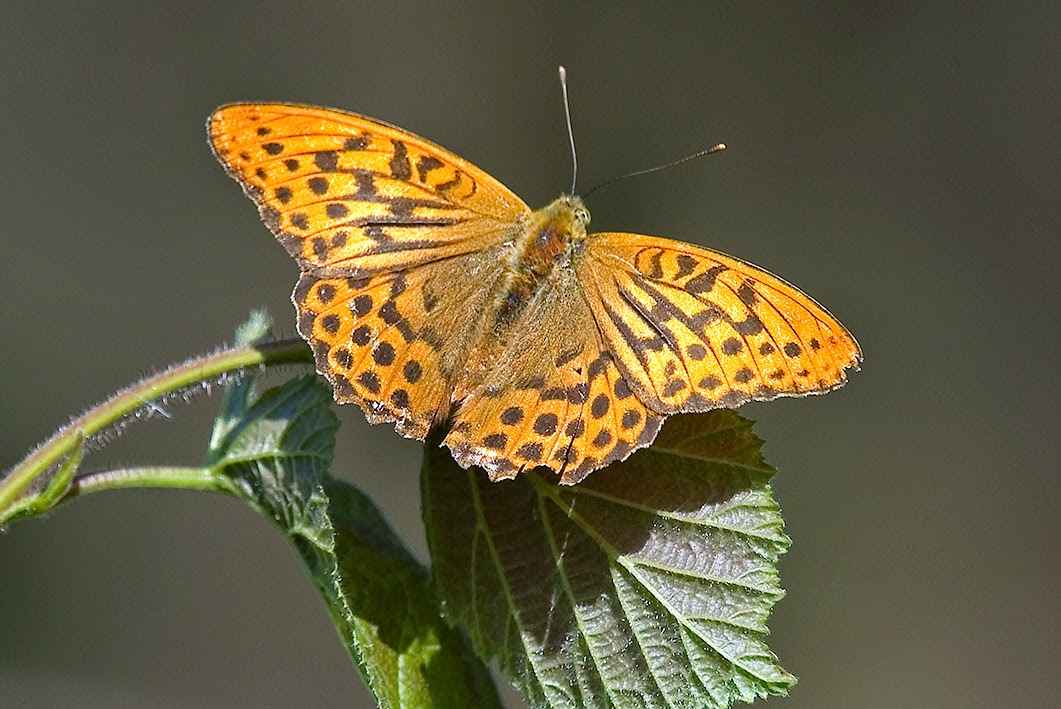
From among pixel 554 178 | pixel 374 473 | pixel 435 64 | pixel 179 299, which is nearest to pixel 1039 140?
pixel 554 178

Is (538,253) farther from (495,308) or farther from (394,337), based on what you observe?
(394,337)

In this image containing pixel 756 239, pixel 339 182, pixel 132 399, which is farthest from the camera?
pixel 756 239

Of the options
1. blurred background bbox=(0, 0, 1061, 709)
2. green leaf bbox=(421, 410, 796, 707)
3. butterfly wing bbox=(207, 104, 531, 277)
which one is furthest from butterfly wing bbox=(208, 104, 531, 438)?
blurred background bbox=(0, 0, 1061, 709)

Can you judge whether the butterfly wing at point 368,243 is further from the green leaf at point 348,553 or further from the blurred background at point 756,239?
the blurred background at point 756,239

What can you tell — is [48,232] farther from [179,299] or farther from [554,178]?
[554,178]

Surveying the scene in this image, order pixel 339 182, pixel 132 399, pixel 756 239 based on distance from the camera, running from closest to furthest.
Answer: pixel 132 399 < pixel 339 182 < pixel 756 239

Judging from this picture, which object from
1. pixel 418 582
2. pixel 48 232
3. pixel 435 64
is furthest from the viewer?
pixel 435 64

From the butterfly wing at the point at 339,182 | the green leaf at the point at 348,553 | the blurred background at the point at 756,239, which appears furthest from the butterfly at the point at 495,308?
the blurred background at the point at 756,239

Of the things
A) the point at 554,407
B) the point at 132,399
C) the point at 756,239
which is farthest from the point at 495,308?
the point at 756,239
